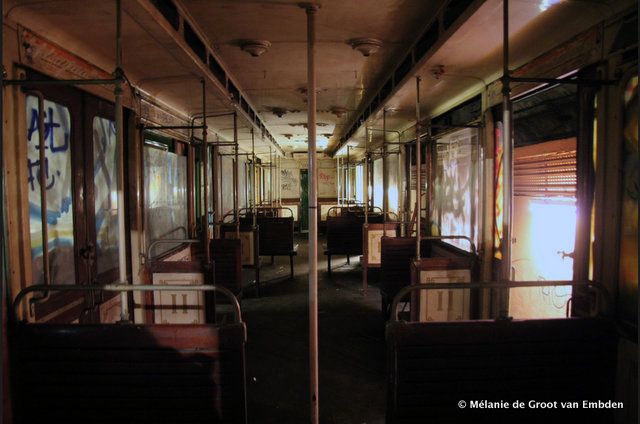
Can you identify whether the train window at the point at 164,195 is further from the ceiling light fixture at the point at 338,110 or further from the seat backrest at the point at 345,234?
the seat backrest at the point at 345,234

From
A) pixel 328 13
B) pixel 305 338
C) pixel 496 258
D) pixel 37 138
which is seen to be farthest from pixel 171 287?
pixel 496 258

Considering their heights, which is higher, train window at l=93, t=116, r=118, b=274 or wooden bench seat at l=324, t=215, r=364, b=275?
train window at l=93, t=116, r=118, b=274

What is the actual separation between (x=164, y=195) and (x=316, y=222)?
3.19 metres

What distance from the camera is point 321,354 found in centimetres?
404

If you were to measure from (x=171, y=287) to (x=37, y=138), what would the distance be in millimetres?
1323

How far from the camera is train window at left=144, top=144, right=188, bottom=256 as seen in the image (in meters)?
4.54

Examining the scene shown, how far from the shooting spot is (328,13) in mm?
2822

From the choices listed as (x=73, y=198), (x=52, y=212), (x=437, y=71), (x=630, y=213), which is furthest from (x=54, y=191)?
(x=630, y=213)

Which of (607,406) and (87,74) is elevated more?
(87,74)

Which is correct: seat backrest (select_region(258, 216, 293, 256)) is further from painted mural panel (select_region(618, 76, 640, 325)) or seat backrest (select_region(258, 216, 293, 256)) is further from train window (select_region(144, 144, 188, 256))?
painted mural panel (select_region(618, 76, 640, 325))

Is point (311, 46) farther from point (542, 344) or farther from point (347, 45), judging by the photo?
point (542, 344)

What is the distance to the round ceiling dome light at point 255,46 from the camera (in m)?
3.32

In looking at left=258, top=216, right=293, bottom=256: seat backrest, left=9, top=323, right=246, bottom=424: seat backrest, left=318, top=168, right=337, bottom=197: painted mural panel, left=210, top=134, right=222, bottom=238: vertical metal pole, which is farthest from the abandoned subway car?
left=318, top=168, right=337, bottom=197: painted mural panel

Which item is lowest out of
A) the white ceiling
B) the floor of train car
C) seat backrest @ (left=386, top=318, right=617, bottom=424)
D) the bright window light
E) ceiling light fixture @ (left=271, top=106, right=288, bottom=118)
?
the floor of train car
